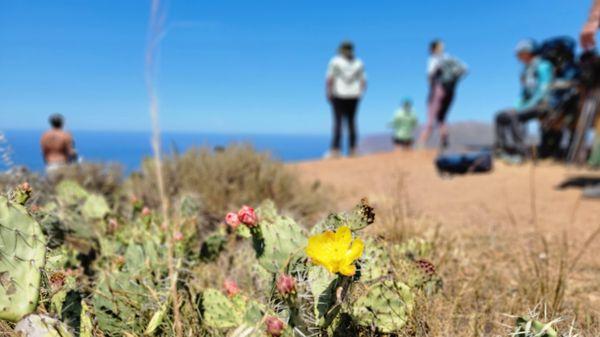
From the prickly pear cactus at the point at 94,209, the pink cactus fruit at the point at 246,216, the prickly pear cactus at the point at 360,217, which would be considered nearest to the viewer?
the prickly pear cactus at the point at 360,217

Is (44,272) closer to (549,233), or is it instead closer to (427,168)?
(549,233)

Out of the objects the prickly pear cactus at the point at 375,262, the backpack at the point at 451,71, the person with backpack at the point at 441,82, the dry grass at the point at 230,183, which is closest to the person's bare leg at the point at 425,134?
the person with backpack at the point at 441,82

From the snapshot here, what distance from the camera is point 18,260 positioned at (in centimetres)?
133

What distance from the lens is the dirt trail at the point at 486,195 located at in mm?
3660

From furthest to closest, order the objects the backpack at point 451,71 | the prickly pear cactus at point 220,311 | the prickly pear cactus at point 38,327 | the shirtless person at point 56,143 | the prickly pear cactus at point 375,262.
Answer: the backpack at point 451,71 < the shirtless person at point 56,143 < the prickly pear cactus at point 375,262 < the prickly pear cactus at point 220,311 < the prickly pear cactus at point 38,327

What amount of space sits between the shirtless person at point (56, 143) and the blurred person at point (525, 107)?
6429 millimetres

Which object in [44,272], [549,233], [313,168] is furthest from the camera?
[313,168]

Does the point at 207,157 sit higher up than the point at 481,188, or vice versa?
the point at 207,157

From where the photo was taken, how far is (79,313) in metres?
1.63

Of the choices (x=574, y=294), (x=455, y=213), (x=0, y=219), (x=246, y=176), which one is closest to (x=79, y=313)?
(x=0, y=219)

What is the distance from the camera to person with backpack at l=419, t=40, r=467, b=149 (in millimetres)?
8812

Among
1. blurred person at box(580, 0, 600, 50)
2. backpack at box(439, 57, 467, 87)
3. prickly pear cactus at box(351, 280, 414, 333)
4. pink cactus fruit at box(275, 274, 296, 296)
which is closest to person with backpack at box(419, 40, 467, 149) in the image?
backpack at box(439, 57, 467, 87)

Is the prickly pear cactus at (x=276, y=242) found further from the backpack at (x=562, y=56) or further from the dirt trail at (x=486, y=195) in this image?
the backpack at (x=562, y=56)

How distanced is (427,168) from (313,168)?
81.0 inches
